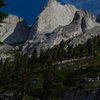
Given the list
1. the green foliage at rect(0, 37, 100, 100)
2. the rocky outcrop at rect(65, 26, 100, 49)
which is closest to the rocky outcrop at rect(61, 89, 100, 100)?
the green foliage at rect(0, 37, 100, 100)

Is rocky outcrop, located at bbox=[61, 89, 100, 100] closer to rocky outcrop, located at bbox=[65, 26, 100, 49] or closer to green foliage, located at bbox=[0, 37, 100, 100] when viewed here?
green foliage, located at bbox=[0, 37, 100, 100]

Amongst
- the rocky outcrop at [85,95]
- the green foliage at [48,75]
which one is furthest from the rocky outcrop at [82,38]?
the rocky outcrop at [85,95]

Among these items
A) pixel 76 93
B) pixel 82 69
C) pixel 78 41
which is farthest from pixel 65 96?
pixel 78 41

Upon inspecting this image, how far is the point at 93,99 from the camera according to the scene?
48.5m

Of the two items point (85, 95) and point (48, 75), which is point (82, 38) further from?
point (48, 75)

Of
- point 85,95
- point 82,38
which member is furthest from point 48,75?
point 82,38

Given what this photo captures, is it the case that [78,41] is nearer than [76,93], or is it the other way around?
[76,93]

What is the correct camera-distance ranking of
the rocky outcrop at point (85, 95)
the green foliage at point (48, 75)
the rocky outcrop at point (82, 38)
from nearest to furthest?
the green foliage at point (48, 75)
the rocky outcrop at point (85, 95)
the rocky outcrop at point (82, 38)

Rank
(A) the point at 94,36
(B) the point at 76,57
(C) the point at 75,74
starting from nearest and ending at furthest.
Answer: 1. (C) the point at 75,74
2. (B) the point at 76,57
3. (A) the point at 94,36

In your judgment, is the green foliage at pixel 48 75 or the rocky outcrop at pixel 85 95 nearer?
the green foliage at pixel 48 75

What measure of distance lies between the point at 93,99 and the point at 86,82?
54.4ft

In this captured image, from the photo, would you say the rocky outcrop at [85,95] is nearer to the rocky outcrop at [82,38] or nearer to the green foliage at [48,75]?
the green foliage at [48,75]

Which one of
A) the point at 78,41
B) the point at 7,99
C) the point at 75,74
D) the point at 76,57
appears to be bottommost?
the point at 7,99

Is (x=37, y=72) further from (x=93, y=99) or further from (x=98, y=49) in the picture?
(x=93, y=99)
